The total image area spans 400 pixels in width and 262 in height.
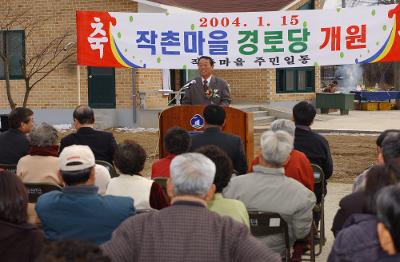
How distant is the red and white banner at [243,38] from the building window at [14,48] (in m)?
7.97

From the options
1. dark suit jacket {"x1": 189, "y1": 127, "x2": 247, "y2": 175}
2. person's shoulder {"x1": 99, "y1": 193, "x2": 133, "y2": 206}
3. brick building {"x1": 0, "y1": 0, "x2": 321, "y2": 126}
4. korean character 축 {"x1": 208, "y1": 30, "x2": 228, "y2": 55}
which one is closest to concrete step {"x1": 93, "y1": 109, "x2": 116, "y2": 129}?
brick building {"x1": 0, "y1": 0, "x2": 321, "y2": 126}

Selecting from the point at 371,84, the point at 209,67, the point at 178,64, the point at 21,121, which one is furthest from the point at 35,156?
the point at 371,84

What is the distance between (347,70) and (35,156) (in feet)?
158

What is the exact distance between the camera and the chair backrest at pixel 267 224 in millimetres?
4314

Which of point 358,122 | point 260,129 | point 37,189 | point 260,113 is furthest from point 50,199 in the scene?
point 358,122

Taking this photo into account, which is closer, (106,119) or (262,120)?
(106,119)

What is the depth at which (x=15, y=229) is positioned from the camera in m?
3.25

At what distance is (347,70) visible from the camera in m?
51.8

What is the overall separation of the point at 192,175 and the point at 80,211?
3.05ft

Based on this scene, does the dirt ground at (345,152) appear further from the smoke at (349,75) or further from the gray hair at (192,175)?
the smoke at (349,75)

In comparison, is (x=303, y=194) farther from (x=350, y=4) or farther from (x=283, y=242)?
(x=350, y=4)

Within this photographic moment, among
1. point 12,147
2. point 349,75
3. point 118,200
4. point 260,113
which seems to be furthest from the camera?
point 349,75

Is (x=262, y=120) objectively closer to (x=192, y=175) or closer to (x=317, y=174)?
(x=317, y=174)

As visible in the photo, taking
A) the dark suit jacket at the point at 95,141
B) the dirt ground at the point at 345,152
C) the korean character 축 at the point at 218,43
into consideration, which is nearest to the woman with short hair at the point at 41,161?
the dark suit jacket at the point at 95,141
